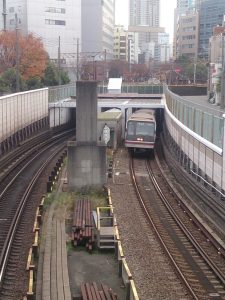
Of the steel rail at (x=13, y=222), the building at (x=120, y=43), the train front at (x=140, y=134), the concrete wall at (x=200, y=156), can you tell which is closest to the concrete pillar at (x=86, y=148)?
the steel rail at (x=13, y=222)

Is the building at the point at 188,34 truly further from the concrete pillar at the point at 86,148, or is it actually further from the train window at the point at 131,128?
the concrete pillar at the point at 86,148

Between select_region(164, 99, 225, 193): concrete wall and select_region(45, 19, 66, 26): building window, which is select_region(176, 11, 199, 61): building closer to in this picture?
select_region(45, 19, 66, 26): building window

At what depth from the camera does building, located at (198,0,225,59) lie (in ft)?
463

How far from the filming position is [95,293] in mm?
11086

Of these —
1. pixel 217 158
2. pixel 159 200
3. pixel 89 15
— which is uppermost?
pixel 89 15

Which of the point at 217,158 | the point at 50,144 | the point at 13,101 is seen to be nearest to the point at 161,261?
the point at 217,158

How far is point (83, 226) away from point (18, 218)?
2.90m

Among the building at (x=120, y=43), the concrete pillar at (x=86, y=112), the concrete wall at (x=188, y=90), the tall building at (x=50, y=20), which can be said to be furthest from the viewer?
the building at (x=120, y=43)

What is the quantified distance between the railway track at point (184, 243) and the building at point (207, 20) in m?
117

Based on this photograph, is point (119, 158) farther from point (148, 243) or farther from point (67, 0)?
point (67, 0)

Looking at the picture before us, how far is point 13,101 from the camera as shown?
35.7m

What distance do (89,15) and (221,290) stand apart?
368ft

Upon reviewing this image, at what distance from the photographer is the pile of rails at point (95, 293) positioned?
10.8 m

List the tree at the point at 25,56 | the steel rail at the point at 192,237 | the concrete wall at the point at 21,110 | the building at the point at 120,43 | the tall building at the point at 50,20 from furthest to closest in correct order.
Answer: the building at the point at 120,43 < the tall building at the point at 50,20 < the tree at the point at 25,56 < the concrete wall at the point at 21,110 < the steel rail at the point at 192,237
